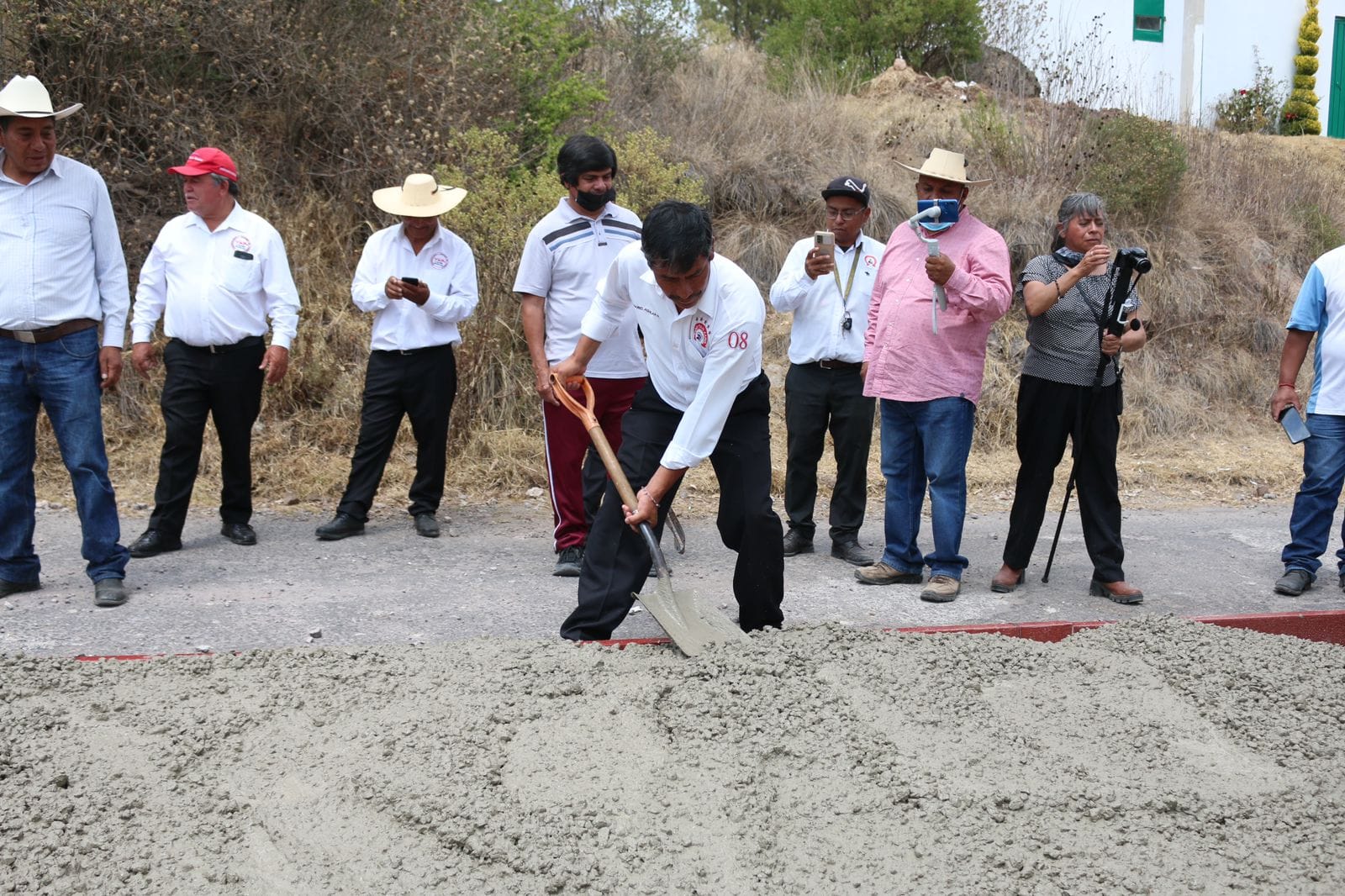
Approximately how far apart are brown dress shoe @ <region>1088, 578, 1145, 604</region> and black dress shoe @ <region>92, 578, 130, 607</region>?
14.1 ft

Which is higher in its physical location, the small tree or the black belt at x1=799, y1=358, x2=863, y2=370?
the small tree

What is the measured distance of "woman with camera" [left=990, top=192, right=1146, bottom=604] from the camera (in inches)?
212

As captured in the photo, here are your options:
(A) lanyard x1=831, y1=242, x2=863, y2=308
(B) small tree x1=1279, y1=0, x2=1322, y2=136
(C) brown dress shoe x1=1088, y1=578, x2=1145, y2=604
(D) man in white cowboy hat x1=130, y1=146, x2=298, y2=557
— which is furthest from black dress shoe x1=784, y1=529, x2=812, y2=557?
(B) small tree x1=1279, y1=0, x2=1322, y2=136

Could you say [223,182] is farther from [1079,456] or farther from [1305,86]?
[1305,86]

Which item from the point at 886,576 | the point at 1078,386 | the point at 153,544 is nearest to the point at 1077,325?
the point at 1078,386

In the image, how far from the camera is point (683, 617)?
412cm

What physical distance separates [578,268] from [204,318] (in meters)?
1.84

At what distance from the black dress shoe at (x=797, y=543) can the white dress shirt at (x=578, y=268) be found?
4.03 feet

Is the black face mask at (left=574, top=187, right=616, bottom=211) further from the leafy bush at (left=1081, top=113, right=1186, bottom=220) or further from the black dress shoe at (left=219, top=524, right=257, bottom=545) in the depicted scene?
the leafy bush at (left=1081, top=113, right=1186, bottom=220)

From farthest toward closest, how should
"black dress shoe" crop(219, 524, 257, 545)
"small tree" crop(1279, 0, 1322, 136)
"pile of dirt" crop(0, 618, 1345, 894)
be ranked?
1. "small tree" crop(1279, 0, 1322, 136)
2. "black dress shoe" crop(219, 524, 257, 545)
3. "pile of dirt" crop(0, 618, 1345, 894)

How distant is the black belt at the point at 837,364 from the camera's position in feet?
20.4

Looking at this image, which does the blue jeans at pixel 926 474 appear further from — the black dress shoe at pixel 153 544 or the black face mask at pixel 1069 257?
the black dress shoe at pixel 153 544

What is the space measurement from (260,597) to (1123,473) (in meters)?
5.87

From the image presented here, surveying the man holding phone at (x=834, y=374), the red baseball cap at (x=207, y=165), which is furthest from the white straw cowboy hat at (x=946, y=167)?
the red baseball cap at (x=207, y=165)
